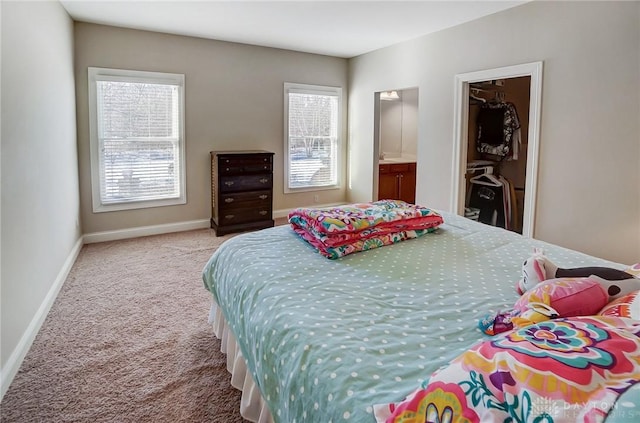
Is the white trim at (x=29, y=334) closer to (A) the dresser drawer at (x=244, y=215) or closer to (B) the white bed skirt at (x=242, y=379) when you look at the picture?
(B) the white bed skirt at (x=242, y=379)

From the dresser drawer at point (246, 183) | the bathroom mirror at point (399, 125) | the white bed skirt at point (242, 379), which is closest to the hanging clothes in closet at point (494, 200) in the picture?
the bathroom mirror at point (399, 125)

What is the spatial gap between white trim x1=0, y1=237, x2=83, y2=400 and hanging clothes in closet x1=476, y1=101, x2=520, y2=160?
4.70 metres

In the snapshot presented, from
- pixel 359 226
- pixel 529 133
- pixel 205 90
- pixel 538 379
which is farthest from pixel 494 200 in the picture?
pixel 538 379

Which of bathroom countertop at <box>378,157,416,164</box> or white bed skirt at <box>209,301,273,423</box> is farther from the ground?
bathroom countertop at <box>378,157,416,164</box>

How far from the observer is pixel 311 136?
5879 mm

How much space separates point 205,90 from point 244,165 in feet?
3.55

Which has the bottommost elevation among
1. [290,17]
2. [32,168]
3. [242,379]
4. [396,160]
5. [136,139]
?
Result: [242,379]

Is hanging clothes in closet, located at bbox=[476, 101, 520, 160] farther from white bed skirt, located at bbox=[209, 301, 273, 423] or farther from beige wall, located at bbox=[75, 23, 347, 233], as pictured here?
white bed skirt, located at bbox=[209, 301, 273, 423]

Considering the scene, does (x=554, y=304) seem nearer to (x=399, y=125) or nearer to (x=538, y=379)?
(x=538, y=379)

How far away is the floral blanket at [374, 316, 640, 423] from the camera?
2.30 feet

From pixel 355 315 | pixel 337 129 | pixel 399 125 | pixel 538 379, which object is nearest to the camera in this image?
pixel 538 379

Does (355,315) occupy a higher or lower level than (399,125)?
lower

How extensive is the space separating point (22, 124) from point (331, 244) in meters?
2.08

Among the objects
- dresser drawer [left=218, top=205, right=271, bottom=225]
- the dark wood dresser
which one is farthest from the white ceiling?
dresser drawer [left=218, top=205, right=271, bottom=225]
